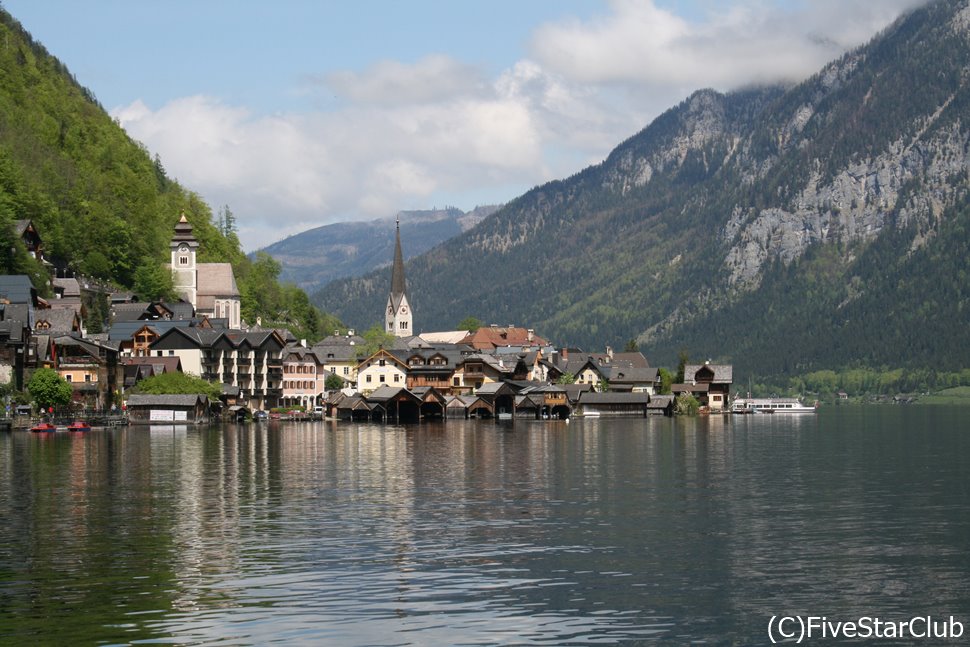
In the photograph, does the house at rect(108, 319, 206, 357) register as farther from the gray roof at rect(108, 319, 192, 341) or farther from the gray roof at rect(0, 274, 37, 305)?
the gray roof at rect(0, 274, 37, 305)

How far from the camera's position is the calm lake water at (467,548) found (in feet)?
119

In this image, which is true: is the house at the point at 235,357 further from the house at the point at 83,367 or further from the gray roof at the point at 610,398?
the gray roof at the point at 610,398

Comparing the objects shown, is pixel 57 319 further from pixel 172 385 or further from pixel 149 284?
pixel 149 284

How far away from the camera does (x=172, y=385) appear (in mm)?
154125

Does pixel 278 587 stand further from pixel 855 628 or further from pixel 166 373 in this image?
pixel 166 373

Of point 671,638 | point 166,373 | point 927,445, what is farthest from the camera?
point 166,373

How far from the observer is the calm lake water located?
36.3m

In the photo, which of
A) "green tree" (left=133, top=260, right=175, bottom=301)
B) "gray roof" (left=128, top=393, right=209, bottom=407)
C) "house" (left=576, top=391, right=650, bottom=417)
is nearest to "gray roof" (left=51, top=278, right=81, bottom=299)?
"green tree" (left=133, top=260, right=175, bottom=301)

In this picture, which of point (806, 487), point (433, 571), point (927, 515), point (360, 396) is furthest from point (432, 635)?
point (360, 396)

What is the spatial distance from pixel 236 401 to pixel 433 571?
5265 inches

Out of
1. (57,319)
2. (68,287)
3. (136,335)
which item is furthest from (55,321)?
(68,287)

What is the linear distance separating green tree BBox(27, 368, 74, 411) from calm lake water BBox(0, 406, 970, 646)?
1731 inches

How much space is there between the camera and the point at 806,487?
2758 inches

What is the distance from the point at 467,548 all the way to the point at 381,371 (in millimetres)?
146463
